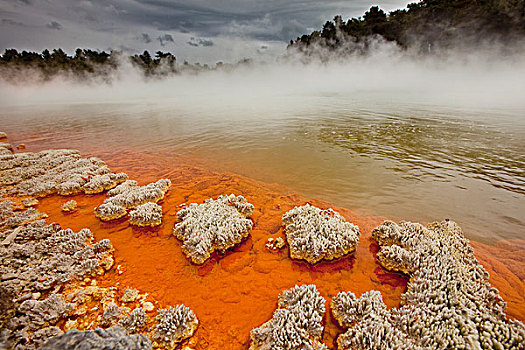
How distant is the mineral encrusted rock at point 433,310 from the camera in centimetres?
333

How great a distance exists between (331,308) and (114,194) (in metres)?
8.17

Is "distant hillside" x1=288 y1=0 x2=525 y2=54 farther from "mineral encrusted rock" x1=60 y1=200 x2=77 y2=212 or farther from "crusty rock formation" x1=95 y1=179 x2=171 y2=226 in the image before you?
"mineral encrusted rock" x1=60 y1=200 x2=77 y2=212

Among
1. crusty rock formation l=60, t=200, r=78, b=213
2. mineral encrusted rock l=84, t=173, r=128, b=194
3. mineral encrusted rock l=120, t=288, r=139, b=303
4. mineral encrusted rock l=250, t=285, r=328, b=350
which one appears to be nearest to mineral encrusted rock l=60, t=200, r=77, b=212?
crusty rock formation l=60, t=200, r=78, b=213

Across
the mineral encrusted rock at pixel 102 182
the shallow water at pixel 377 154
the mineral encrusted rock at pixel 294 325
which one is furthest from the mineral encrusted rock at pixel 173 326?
the mineral encrusted rock at pixel 102 182

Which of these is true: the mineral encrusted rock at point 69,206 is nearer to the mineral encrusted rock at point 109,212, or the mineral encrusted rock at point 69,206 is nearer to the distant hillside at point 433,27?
the mineral encrusted rock at point 109,212

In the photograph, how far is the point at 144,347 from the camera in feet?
10.4

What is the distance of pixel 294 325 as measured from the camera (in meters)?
3.58

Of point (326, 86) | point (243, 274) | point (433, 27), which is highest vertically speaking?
point (433, 27)

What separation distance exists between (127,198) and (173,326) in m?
5.44

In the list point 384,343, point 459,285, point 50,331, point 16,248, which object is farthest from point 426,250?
point 16,248

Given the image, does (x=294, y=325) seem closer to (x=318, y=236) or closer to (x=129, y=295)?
(x=318, y=236)

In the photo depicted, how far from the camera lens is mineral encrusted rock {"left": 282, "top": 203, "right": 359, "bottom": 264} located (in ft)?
17.2

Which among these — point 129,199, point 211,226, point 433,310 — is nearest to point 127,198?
point 129,199

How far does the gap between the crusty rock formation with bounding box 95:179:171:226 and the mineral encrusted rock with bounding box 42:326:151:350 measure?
385 centimetres
